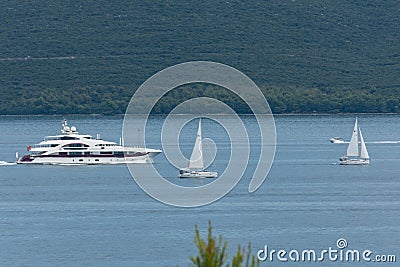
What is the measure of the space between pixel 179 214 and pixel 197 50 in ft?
334

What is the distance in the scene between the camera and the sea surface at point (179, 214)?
42969 mm

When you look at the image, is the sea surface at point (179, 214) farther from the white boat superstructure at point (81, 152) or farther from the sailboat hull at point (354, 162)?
the white boat superstructure at point (81, 152)

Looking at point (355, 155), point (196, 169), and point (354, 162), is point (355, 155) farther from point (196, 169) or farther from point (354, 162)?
point (196, 169)

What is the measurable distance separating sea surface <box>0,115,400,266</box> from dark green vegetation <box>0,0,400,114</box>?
6153 centimetres

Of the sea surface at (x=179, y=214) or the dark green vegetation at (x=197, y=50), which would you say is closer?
the sea surface at (x=179, y=214)

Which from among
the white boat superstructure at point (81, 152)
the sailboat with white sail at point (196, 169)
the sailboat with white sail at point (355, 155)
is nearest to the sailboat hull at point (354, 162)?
the sailboat with white sail at point (355, 155)

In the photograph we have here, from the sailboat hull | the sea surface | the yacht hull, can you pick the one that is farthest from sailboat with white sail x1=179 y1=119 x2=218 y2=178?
the sailboat hull

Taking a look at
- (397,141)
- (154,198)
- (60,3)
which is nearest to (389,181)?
(154,198)

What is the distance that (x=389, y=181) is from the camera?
64375 millimetres

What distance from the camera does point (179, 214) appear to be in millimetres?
51125

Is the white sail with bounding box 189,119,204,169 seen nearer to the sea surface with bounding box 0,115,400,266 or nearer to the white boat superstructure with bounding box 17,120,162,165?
the sea surface with bounding box 0,115,400,266

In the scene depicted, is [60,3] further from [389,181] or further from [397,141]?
[389,181]

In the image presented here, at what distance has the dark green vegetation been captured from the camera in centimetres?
14300

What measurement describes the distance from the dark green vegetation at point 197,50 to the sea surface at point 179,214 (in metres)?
61.5
